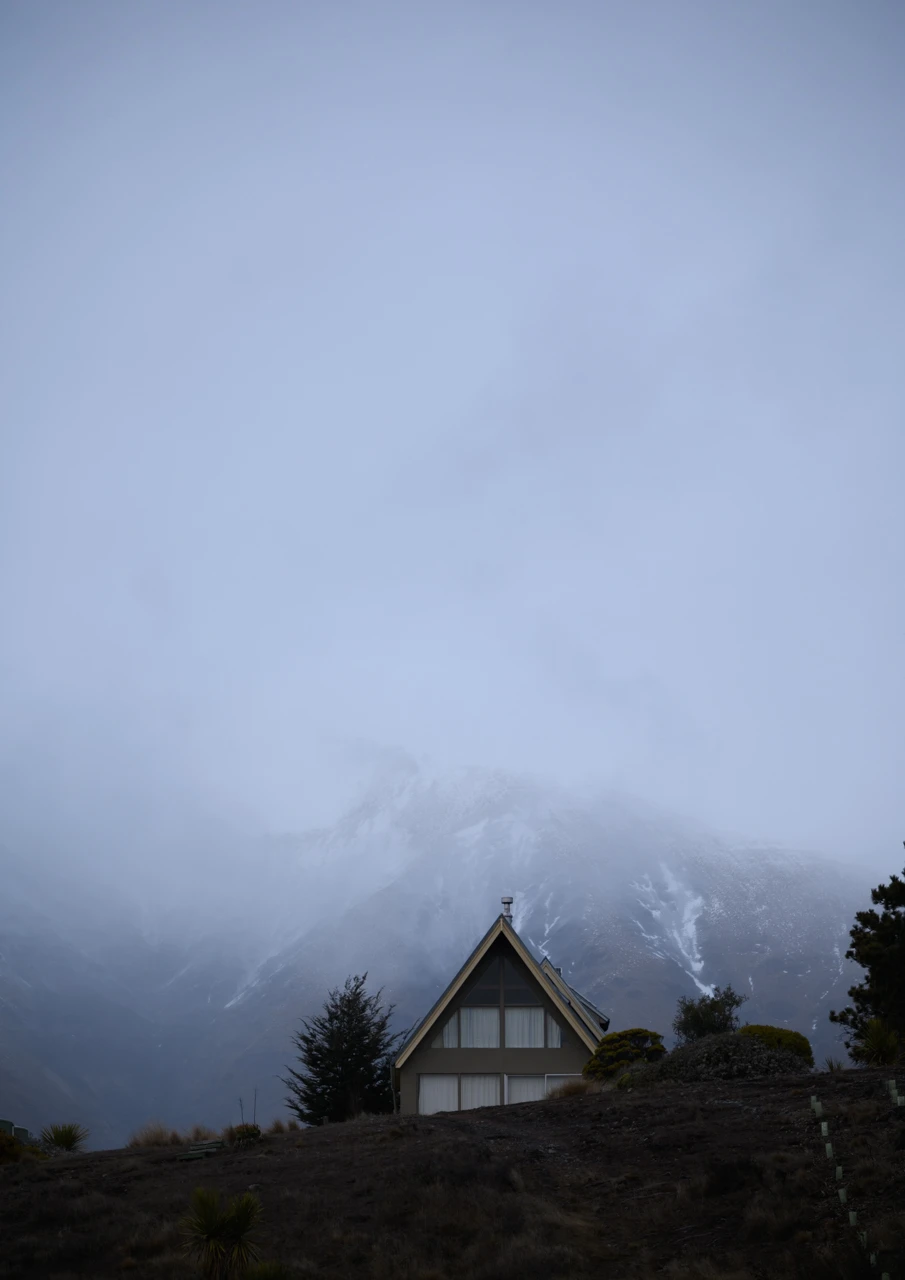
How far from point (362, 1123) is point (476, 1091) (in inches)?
329

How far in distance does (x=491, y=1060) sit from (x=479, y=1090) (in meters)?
1.06

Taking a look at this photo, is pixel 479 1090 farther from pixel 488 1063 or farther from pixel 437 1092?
pixel 437 1092

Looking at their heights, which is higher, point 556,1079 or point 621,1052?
point 556,1079

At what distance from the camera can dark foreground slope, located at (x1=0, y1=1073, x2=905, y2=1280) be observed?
50.2 feet

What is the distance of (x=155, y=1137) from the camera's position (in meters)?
31.3

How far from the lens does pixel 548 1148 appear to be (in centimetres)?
2241

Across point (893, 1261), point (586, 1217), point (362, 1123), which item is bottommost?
point (893, 1261)

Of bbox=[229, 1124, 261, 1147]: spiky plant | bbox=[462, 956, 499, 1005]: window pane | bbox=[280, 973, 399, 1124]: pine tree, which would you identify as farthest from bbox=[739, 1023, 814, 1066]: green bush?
bbox=[280, 973, 399, 1124]: pine tree

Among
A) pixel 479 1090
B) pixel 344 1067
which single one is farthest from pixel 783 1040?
pixel 344 1067

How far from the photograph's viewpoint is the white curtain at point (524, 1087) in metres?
36.5

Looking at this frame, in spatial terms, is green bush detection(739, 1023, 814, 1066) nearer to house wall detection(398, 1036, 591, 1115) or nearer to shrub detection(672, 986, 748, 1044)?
house wall detection(398, 1036, 591, 1115)

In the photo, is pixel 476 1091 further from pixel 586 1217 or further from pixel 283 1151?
pixel 586 1217

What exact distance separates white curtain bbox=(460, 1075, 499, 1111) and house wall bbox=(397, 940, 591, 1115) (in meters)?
0.23

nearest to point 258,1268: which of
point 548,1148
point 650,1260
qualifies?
point 650,1260
